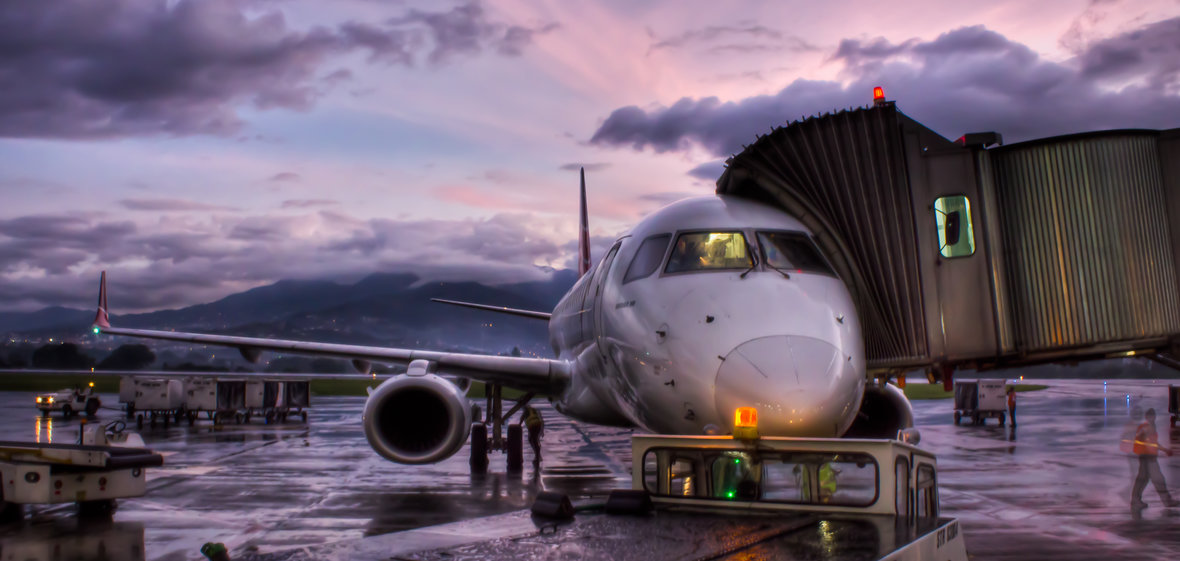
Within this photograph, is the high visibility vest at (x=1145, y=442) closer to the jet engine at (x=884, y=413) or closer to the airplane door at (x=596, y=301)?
the jet engine at (x=884, y=413)

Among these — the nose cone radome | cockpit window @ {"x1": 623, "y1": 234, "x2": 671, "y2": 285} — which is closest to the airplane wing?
cockpit window @ {"x1": 623, "y1": 234, "x2": 671, "y2": 285}

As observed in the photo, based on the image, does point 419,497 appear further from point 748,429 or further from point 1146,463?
point 1146,463

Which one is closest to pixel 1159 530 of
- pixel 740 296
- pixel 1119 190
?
pixel 1119 190

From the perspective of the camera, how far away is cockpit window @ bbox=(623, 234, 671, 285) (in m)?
8.89

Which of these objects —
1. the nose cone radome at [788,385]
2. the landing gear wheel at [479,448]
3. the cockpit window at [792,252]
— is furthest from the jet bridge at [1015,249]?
the landing gear wheel at [479,448]

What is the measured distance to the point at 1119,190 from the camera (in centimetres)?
895

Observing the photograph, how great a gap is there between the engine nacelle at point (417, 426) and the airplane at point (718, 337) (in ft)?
0.09

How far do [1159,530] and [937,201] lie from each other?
4.69 metres

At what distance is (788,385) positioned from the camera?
666 centimetres

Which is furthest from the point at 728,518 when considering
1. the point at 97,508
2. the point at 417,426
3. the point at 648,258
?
the point at 97,508

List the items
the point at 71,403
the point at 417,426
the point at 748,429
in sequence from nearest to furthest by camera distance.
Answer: the point at 748,429
the point at 417,426
the point at 71,403

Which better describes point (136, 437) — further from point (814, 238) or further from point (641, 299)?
point (814, 238)

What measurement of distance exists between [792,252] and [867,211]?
1.42m

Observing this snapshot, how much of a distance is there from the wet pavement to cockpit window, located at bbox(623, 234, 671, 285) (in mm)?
3732
